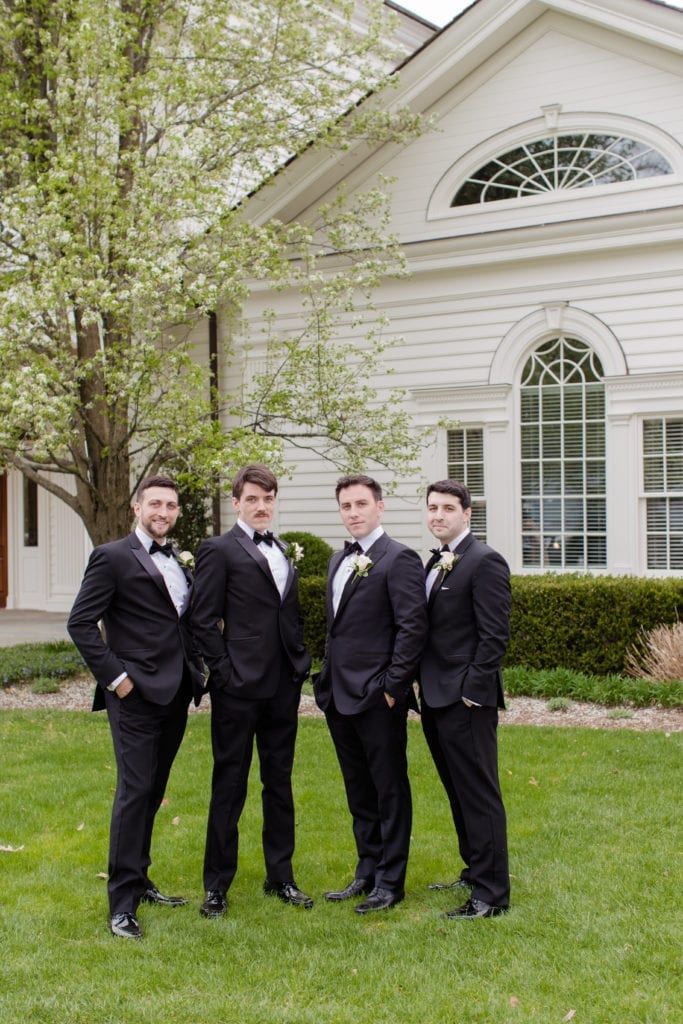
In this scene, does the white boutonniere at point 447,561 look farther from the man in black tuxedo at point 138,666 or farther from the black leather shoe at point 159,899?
the black leather shoe at point 159,899

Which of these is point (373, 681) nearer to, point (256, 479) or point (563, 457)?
point (256, 479)

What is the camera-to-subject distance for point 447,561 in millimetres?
4742

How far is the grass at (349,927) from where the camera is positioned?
3781mm

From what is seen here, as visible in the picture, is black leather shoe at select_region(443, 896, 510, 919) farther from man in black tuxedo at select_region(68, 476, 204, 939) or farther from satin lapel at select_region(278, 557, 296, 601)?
satin lapel at select_region(278, 557, 296, 601)

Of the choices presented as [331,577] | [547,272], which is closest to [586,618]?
[547,272]

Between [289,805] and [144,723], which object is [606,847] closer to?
[289,805]

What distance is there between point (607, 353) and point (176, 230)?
5.10 metres

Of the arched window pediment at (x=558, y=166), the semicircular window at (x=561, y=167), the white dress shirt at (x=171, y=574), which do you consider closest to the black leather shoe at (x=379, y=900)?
the white dress shirt at (x=171, y=574)

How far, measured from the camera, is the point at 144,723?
15.5ft

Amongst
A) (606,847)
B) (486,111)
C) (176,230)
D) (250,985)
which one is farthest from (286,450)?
(250,985)

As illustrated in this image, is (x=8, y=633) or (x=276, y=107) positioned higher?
(x=276, y=107)

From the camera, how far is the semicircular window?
39.2ft

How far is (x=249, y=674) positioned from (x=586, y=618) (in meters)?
6.08

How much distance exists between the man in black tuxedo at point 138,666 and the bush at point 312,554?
23.8ft
